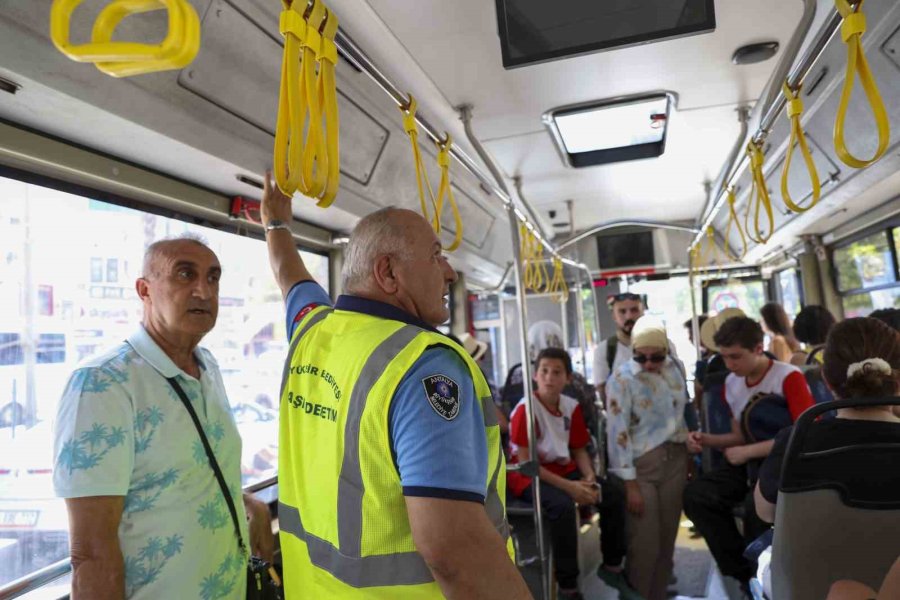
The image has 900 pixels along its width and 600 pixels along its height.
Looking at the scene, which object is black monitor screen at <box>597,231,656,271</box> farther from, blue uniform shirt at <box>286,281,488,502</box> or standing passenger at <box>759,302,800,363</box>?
blue uniform shirt at <box>286,281,488,502</box>

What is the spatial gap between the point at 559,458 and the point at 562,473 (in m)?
0.11

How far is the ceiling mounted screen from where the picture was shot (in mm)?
1521

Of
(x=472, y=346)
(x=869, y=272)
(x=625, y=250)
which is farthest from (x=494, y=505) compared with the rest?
(x=625, y=250)

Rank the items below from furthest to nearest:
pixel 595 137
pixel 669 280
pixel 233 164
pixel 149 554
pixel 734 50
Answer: pixel 669 280, pixel 595 137, pixel 734 50, pixel 233 164, pixel 149 554

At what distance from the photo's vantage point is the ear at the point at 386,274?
117cm

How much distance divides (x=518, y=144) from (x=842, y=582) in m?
2.57

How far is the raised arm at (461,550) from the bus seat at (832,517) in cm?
112

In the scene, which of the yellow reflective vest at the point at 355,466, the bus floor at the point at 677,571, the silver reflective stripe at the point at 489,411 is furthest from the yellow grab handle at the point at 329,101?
the bus floor at the point at 677,571

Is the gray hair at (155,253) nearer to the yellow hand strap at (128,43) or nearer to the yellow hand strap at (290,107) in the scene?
the yellow hand strap at (290,107)

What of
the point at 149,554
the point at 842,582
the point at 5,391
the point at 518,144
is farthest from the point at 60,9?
the point at 518,144

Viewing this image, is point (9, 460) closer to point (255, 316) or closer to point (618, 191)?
point (255, 316)

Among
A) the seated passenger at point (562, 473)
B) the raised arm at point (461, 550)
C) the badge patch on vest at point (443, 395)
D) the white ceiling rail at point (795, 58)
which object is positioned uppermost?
the white ceiling rail at point (795, 58)

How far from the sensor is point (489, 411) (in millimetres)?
1149

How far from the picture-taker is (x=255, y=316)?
281 centimetres
